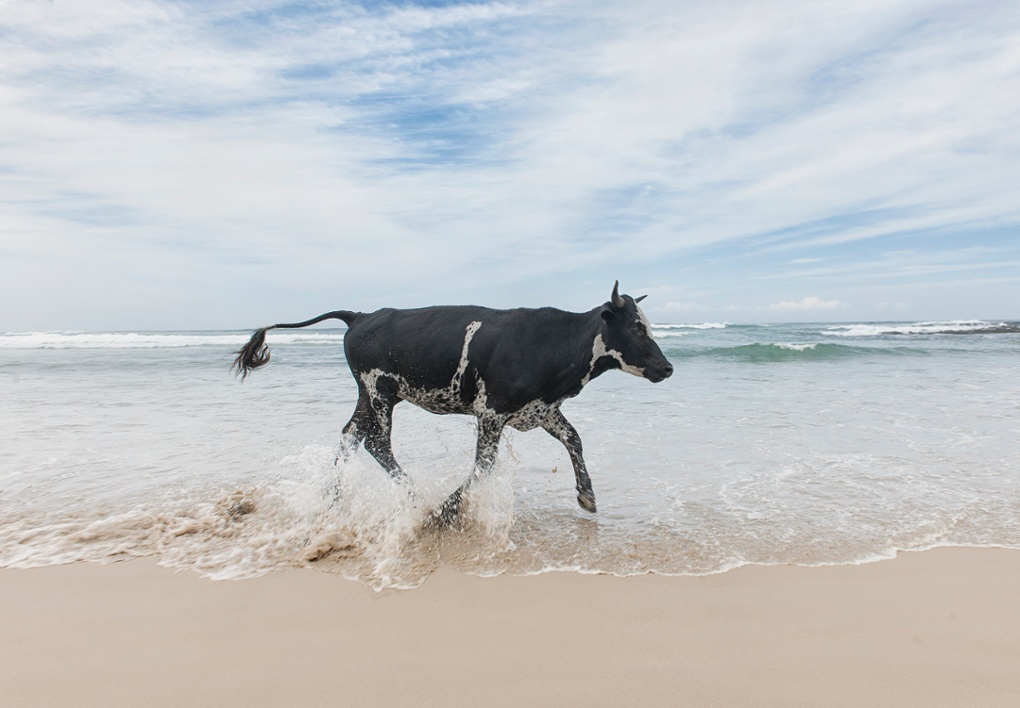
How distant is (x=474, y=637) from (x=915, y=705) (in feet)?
5.91

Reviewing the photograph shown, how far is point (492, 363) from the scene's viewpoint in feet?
15.7

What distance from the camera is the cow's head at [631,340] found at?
4.91m

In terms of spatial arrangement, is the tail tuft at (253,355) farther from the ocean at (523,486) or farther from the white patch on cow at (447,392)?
the white patch on cow at (447,392)

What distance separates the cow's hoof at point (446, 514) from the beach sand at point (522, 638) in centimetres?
78

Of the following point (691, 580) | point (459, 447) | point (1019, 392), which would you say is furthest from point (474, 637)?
point (1019, 392)

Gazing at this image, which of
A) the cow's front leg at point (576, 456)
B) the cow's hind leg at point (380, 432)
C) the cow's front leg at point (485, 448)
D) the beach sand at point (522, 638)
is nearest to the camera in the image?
the beach sand at point (522, 638)

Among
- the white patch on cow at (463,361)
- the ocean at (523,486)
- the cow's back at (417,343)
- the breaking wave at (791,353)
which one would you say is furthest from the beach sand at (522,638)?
the breaking wave at (791,353)

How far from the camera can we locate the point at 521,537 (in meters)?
4.27

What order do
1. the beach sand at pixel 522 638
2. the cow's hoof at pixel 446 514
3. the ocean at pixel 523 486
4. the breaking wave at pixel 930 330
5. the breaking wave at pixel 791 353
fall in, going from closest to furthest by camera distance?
the beach sand at pixel 522 638 → the ocean at pixel 523 486 → the cow's hoof at pixel 446 514 → the breaking wave at pixel 791 353 → the breaking wave at pixel 930 330

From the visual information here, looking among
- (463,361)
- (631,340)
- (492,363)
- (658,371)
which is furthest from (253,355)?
(658,371)

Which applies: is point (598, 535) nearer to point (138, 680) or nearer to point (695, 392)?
point (138, 680)

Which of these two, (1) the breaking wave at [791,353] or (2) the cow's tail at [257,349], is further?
(1) the breaking wave at [791,353]

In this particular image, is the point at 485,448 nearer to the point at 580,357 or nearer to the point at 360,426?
the point at 580,357

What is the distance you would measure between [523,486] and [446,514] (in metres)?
1.34
